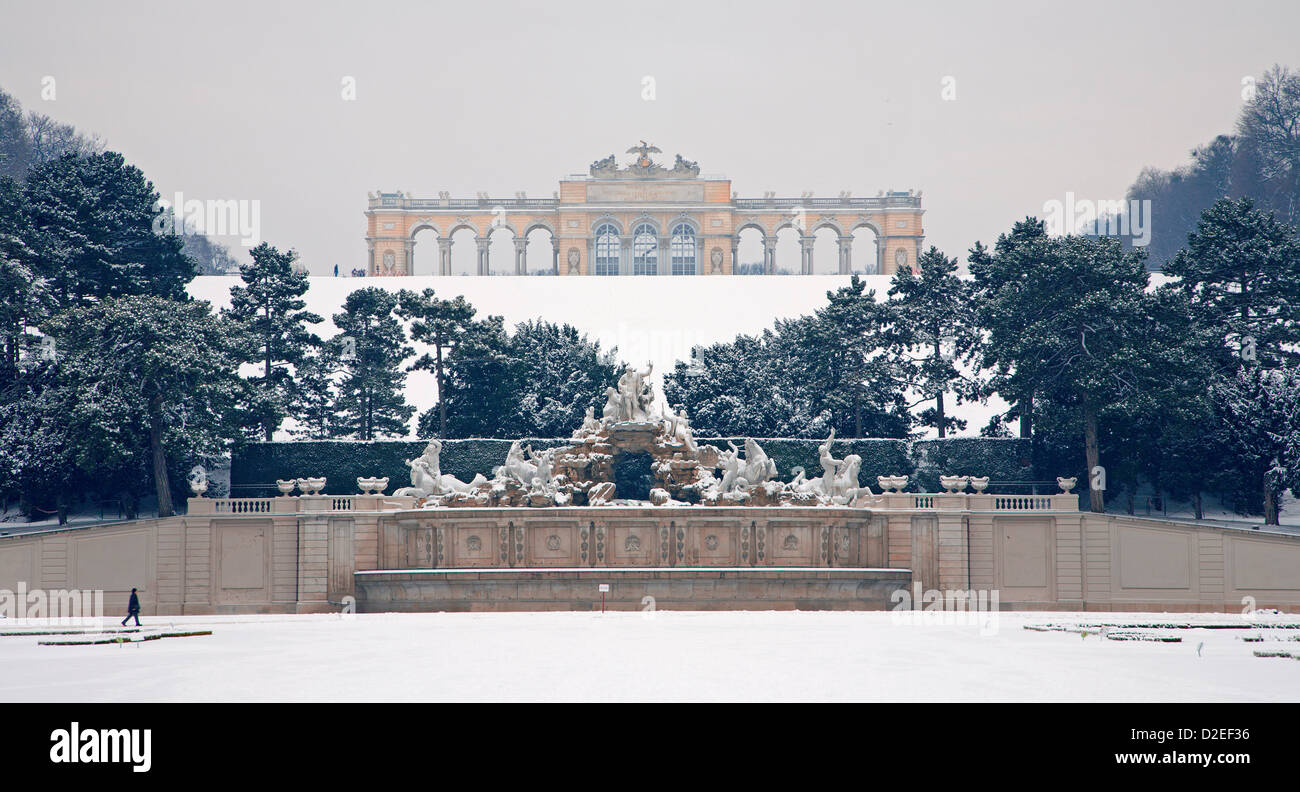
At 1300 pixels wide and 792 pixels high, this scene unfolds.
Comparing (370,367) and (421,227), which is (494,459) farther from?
(421,227)

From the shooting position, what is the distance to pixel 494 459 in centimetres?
5778

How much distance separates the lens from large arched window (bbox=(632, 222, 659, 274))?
350 feet

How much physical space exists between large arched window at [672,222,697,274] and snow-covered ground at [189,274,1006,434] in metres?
9.88

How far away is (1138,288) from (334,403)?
99.4 ft

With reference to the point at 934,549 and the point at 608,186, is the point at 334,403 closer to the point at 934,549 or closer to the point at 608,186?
the point at 934,549

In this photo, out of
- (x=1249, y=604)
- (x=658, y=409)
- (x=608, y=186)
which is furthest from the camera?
(x=608, y=186)

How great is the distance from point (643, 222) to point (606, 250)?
10.6ft

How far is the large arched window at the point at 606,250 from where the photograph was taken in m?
107

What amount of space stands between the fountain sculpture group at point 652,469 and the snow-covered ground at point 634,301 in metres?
23.5

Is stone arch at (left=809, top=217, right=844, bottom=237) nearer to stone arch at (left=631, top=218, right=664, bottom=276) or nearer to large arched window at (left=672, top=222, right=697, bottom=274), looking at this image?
large arched window at (left=672, top=222, right=697, bottom=274)

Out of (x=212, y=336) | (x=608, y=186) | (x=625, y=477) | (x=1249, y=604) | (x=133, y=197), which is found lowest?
(x=1249, y=604)

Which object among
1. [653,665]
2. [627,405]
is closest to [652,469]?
[627,405]

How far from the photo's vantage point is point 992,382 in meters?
57.6

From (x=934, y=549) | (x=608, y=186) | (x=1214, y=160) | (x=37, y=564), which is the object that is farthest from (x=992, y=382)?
(x=1214, y=160)
